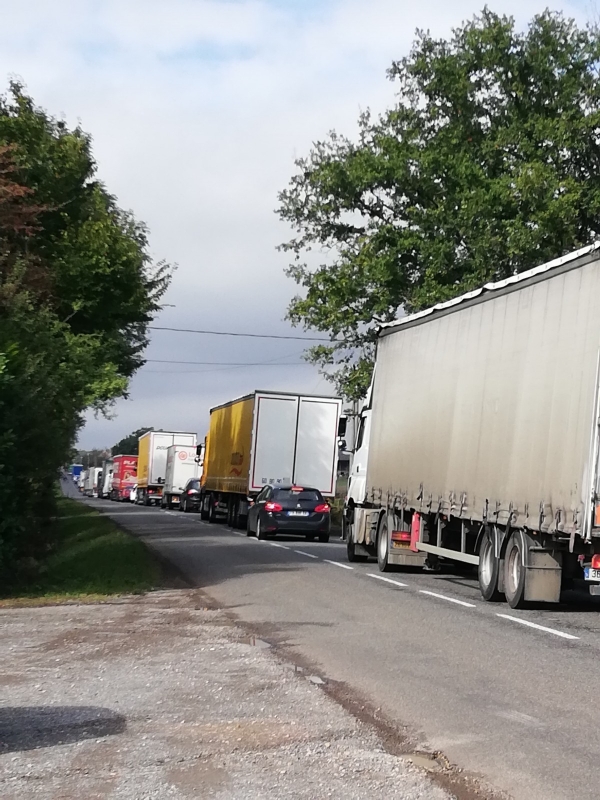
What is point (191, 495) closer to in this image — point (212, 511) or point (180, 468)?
point (180, 468)

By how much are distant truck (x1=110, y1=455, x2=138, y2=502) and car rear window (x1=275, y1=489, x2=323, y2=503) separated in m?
60.1

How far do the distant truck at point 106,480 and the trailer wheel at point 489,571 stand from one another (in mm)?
97467

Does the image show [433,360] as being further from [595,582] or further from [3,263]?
[3,263]

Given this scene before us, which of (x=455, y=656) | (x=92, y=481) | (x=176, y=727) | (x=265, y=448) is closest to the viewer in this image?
(x=176, y=727)

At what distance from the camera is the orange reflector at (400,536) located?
21.6 metres

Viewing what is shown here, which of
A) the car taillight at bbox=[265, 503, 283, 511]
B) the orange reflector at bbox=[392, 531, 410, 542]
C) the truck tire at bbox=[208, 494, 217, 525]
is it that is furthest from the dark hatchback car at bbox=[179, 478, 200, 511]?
the orange reflector at bbox=[392, 531, 410, 542]

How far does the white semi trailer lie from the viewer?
1425cm

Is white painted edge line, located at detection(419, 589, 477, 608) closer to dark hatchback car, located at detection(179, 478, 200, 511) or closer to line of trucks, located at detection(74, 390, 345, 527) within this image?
line of trucks, located at detection(74, 390, 345, 527)

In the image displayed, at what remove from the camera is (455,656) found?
11453mm

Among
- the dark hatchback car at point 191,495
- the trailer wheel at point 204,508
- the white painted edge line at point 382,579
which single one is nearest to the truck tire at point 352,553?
the white painted edge line at point 382,579

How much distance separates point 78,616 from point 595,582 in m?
6.01

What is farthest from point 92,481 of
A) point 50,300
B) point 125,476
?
point 50,300

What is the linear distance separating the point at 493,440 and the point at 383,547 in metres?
6.03

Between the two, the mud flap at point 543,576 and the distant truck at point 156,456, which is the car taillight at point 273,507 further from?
the distant truck at point 156,456
